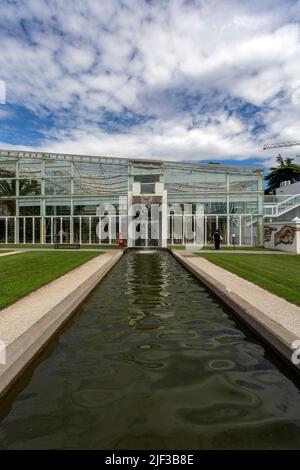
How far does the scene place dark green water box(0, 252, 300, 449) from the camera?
2.87 metres

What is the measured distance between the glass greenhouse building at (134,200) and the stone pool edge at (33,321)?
2254 cm

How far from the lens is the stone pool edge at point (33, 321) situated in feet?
12.9

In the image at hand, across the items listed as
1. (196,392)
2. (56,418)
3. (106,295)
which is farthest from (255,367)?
(106,295)

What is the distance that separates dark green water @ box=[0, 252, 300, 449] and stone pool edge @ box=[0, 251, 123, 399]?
0.17 meters

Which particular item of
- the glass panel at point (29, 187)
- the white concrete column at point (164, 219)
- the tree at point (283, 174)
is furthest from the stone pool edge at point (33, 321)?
the tree at point (283, 174)

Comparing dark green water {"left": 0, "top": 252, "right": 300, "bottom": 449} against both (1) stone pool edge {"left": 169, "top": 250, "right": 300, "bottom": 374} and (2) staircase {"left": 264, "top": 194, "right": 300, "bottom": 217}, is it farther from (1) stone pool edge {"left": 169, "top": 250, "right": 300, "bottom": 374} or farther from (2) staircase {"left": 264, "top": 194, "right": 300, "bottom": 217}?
(2) staircase {"left": 264, "top": 194, "right": 300, "bottom": 217}

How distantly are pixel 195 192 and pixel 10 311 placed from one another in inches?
1075

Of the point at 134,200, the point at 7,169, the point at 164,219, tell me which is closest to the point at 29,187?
the point at 7,169

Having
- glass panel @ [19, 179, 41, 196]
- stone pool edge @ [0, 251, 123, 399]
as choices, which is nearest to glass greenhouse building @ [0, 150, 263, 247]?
glass panel @ [19, 179, 41, 196]

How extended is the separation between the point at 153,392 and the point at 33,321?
278 cm

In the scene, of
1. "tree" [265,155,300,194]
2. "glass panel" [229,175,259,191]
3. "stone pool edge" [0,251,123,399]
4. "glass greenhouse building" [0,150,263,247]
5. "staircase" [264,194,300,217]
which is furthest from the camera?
"tree" [265,155,300,194]

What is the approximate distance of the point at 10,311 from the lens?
20.5 ft

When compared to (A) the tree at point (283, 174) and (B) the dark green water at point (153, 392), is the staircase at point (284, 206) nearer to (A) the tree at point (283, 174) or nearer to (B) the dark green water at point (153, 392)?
(B) the dark green water at point (153, 392)
